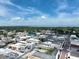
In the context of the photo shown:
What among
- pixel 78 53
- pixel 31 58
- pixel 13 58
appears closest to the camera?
pixel 31 58

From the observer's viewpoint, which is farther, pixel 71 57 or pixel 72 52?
pixel 72 52

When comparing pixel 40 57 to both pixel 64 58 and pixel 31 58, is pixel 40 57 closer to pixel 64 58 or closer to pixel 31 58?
pixel 31 58

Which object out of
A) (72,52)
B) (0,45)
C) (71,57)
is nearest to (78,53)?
(72,52)

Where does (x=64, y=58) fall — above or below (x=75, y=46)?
below

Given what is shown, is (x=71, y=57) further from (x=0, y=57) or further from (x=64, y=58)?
(x=0, y=57)

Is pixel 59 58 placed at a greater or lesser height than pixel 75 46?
lesser

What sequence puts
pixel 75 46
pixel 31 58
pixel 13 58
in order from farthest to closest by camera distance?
pixel 75 46 < pixel 13 58 < pixel 31 58

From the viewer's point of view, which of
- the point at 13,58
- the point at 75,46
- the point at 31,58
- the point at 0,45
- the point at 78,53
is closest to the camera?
the point at 31,58

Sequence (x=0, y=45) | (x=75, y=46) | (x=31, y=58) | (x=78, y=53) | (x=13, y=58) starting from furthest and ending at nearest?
1. (x=0, y=45)
2. (x=75, y=46)
3. (x=78, y=53)
4. (x=13, y=58)
5. (x=31, y=58)

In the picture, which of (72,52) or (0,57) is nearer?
(0,57)

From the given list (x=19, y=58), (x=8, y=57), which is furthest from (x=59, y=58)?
(x=8, y=57)
